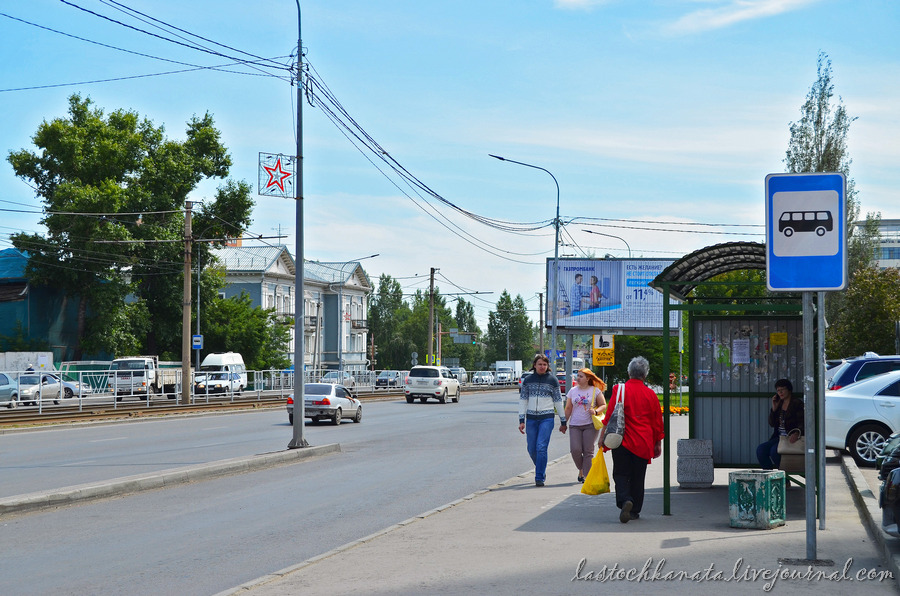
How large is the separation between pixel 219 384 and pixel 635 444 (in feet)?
157

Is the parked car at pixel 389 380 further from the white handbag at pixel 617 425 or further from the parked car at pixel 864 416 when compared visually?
the white handbag at pixel 617 425

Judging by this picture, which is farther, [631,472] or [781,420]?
[781,420]

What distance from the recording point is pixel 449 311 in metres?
175

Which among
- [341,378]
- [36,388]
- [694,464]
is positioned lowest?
[341,378]

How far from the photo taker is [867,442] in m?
16.2

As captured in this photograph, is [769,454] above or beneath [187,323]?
beneath

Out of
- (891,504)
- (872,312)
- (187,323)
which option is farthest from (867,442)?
(187,323)

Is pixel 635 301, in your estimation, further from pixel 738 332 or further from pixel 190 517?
pixel 190 517

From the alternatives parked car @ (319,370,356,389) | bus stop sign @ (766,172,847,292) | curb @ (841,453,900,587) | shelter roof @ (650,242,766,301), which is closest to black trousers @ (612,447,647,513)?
shelter roof @ (650,242,766,301)

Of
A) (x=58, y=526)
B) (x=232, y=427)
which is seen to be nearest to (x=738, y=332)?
(x=58, y=526)

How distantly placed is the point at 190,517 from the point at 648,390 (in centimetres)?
544

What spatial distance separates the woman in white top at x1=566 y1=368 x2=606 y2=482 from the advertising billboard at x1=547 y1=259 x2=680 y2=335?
36.0m

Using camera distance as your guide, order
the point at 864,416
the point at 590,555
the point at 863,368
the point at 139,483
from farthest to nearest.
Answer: the point at 863,368 < the point at 864,416 < the point at 139,483 < the point at 590,555

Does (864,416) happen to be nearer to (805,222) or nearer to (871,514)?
(871,514)
